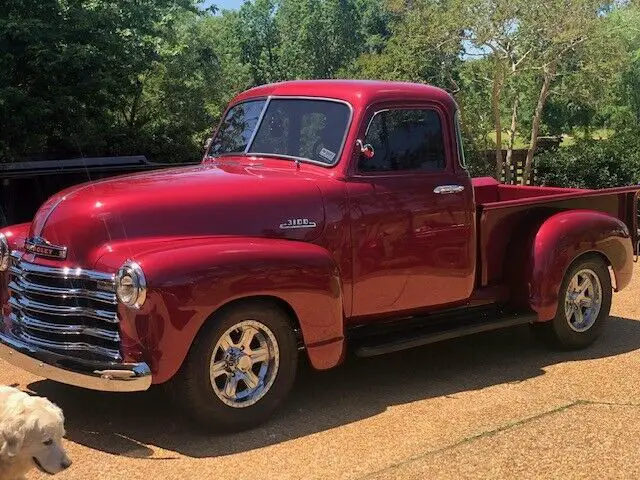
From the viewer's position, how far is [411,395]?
500 cm

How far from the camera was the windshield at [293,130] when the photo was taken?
16.6 feet

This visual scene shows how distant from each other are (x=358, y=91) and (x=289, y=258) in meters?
1.42

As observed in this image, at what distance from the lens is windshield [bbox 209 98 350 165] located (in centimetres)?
507

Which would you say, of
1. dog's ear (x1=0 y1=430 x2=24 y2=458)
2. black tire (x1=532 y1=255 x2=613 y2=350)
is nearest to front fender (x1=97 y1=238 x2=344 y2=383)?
dog's ear (x1=0 y1=430 x2=24 y2=458)

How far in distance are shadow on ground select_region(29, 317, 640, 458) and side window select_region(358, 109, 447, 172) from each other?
145 cm

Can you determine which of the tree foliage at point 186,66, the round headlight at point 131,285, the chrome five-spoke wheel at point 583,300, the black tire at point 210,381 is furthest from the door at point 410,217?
the tree foliage at point 186,66

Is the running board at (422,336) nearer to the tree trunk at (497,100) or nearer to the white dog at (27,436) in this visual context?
the white dog at (27,436)

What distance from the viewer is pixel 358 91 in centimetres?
516

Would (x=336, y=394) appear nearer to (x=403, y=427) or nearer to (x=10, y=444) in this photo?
(x=403, y=427)

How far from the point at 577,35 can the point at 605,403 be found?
11.0 m

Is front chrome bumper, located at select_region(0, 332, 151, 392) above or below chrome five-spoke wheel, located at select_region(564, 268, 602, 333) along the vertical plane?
above

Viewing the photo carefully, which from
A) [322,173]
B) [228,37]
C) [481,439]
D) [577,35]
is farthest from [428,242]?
[228,37]

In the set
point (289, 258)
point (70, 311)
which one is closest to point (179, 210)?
point (289, 258)

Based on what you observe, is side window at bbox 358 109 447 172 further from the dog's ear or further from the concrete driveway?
the dog's ear
